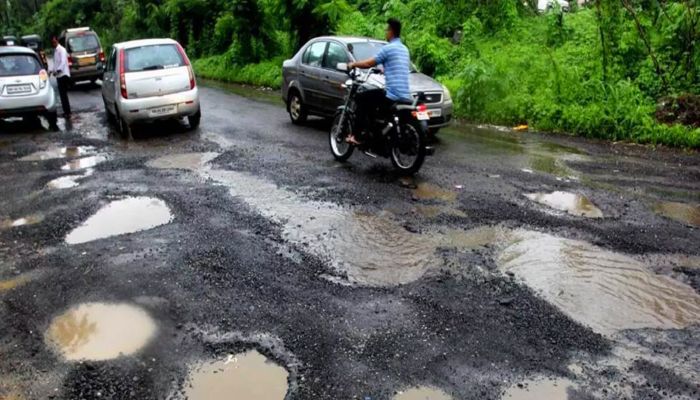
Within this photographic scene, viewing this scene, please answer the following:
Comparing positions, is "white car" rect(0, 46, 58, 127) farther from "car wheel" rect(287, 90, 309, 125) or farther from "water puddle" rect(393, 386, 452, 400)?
"water puddle" rect(393, 386, 452, 400)

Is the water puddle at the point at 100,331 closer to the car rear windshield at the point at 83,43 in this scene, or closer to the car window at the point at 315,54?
the car window at the point at 315,54

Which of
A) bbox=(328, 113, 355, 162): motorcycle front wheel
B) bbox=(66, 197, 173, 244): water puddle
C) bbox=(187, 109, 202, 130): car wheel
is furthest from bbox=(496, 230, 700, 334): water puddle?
bbox=(187, 109, 202, 130): car wheel

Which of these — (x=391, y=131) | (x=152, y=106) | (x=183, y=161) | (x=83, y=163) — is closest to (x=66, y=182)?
(x=83, y=163)

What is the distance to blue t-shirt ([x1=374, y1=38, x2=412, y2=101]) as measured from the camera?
8.02 m

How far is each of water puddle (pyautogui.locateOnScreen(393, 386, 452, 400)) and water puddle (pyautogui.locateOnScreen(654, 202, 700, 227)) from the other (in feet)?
14.5

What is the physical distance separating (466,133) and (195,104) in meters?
5.48

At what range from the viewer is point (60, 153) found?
10320 millimetres

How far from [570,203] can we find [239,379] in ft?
16.1

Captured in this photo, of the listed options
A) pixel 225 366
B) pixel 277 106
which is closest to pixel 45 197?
pixel 225 366

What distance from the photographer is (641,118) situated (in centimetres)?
1086

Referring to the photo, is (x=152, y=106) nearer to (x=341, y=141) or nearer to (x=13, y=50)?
(x=13, y=50)

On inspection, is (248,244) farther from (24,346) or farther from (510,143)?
(510,143)

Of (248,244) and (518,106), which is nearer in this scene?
(248,244)

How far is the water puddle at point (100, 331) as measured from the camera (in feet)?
13.3
